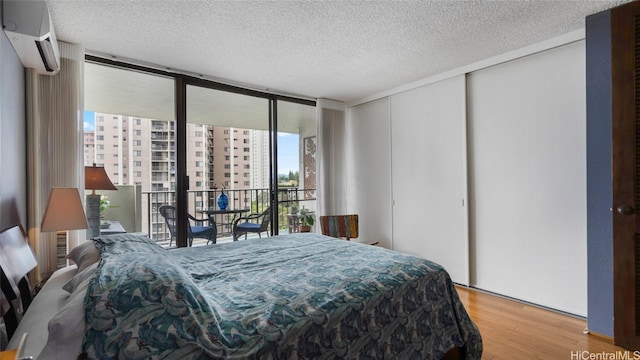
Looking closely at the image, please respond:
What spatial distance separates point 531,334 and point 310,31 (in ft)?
9.59

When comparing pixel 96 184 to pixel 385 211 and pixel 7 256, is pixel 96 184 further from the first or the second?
pixel 385 211

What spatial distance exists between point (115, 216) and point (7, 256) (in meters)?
4.01

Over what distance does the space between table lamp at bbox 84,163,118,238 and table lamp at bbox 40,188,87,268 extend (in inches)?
29.3

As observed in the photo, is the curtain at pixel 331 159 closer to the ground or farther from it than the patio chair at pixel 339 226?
farther from it

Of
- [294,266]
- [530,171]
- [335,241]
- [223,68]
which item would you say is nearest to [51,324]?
[294,266]

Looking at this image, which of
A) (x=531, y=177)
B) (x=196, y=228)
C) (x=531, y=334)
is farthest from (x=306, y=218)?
(x=531, y=334)

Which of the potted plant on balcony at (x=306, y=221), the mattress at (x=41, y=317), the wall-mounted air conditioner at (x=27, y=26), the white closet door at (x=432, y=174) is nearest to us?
the mattress at (x=41, y=317)

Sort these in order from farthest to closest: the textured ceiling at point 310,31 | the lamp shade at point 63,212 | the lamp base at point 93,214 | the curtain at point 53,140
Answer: the lamp base at point 93,214 < the curtain at point 53,140 < the textured ceiling at point 310,31 < the lamp shade at point 63,212

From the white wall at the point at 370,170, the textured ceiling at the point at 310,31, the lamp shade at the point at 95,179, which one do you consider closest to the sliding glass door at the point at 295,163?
the white wall at the point at 370,170

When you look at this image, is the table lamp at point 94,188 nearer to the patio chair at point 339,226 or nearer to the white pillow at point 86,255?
the white pillow at point 86,255

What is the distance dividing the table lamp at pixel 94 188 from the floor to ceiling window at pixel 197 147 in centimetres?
64

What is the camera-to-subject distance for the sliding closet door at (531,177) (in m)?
2.64

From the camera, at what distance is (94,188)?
306 centimetres

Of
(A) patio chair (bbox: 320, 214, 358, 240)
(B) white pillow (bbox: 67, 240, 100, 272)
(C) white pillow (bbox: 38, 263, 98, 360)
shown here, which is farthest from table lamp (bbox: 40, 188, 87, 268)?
(A) patio chair (bbox: 320, 214, 358, 240)
